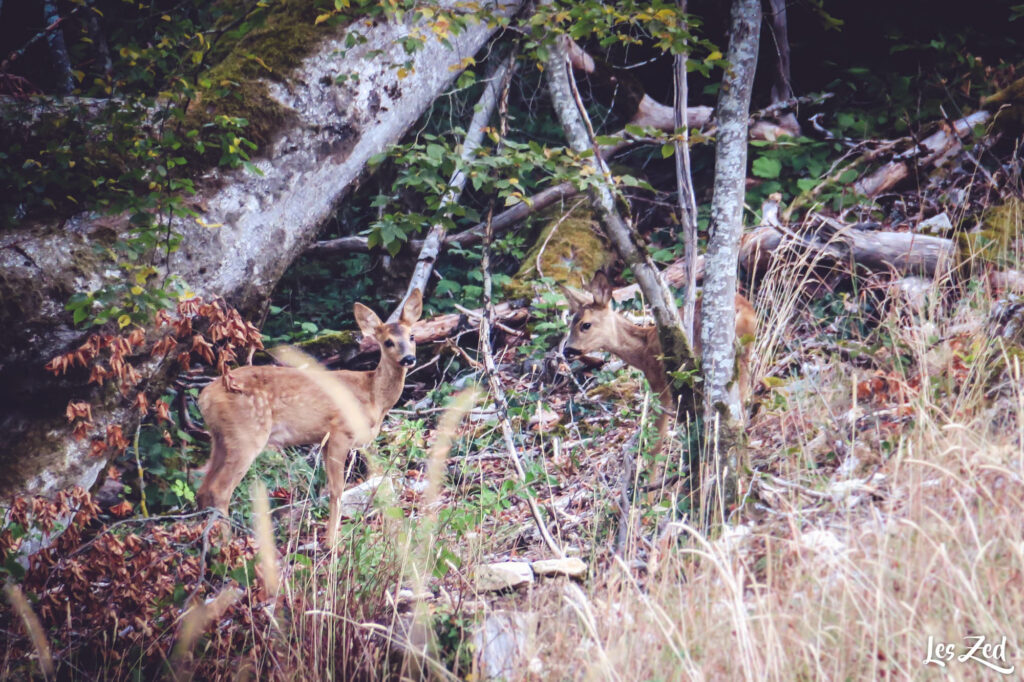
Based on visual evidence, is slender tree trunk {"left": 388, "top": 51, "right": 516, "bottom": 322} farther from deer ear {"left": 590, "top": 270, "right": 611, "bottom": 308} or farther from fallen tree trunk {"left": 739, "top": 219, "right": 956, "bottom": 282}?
fallen tree trunk {"left": 739, "top": 219, "right": 956, "bottom": 282}

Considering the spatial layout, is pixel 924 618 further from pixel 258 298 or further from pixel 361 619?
pixel 258 298

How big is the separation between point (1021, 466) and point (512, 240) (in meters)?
5.49

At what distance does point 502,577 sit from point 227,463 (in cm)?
257

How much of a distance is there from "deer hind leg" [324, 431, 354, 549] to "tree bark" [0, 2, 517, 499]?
1.23 m

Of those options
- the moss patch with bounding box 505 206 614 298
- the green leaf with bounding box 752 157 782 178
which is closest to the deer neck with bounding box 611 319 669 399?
the moss patch with bounding box 505 206 614 298

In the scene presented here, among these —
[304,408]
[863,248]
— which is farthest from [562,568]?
[863,248]

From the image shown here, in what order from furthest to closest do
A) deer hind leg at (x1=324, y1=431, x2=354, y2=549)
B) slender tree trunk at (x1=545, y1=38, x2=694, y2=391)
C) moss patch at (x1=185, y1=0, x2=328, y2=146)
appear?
1. deer hind leg at (x1=324, y1=431, x2=354, y2=549)
2. moss patch at (x1=185, y1=0, x2=328, y2=146)
3. slender tree trunk at (x1=545, y1=38, x2=694, y2=391)

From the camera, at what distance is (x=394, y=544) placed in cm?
376

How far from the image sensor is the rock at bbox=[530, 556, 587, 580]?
3.61 metres

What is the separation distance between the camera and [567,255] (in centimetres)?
789

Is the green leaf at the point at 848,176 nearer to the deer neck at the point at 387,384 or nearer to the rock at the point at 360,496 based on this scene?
the deer neck at the point at 387,384

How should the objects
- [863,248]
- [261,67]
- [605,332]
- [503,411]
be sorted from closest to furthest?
[503,411] < [261,67] < [605,332] < [863,248]

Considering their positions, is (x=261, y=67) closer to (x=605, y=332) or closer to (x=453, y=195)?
(x=453, y=195)

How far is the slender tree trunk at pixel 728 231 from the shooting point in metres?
4.16
